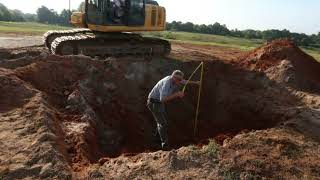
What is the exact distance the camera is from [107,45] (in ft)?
63.4

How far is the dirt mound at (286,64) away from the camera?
49.1 feet

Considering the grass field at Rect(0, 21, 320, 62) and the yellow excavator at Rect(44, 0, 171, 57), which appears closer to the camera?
the yellow excavator at Rect(44, 0, 171, 57)

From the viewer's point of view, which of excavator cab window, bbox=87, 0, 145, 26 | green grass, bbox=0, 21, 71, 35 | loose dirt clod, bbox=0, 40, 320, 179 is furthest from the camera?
green grass, bbox=0, 21, 71, 35

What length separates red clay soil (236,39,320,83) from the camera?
51.9 feet

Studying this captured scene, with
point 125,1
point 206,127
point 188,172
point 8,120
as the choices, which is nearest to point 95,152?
point 8,120

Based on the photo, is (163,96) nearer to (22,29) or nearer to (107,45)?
(107,45)

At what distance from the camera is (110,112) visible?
43.0 feet

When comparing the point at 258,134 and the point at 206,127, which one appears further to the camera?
the point at 206,127

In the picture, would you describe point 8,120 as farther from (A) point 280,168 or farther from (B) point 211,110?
(B) point 211,110

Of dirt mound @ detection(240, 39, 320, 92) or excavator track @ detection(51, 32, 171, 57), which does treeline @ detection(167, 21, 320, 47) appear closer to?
excavator track @ detection(51, 32, 171, 57)

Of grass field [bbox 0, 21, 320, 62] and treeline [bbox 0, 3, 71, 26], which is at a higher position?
grass field [bbox 0, 21, 320, 62]

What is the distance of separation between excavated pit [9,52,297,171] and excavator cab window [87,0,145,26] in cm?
382

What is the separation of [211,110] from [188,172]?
6669 mm

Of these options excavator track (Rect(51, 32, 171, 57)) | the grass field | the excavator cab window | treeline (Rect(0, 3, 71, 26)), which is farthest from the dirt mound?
treeline (Rect(0, 3, 71, 26))
